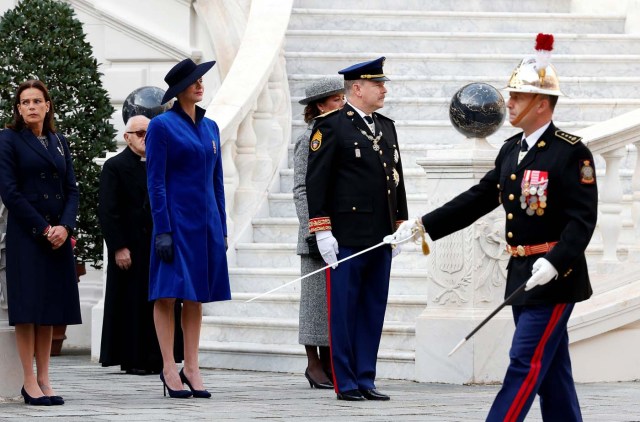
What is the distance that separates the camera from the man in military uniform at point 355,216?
27.7 ft

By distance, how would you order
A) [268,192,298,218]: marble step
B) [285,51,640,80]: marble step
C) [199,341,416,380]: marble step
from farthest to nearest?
[285,51,640,80]: marble step, [268,192,298,218]: marble step, [199,341,416,380]: marble step

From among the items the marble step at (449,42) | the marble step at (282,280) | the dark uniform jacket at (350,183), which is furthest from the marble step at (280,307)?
the marble step at (449,42)

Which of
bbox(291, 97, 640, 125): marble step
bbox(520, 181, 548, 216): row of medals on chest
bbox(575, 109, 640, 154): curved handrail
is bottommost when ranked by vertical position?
bbox(520, 181, 548, 216): row of medals on chest

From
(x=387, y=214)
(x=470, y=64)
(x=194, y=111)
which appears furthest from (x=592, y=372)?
(x=470, y=64)

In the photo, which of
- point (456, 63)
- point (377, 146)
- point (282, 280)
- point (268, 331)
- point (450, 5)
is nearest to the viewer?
point (377, 146)

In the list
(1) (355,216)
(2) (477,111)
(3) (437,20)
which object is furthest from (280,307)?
(3) (437,20)

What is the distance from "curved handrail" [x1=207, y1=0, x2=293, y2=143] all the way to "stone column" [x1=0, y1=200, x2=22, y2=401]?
2904mm

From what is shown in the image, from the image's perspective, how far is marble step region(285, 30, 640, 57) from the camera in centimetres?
1332

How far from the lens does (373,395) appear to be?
27.7 ft

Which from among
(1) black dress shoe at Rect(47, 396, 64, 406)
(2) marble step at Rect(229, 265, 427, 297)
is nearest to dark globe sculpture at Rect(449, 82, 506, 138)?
(2) marble step at Rect(229, 265, 427, 297)

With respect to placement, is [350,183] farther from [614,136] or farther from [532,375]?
[532,375]

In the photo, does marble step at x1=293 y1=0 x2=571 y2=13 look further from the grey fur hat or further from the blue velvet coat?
the blue velvet coat

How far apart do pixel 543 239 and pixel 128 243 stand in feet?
14.6

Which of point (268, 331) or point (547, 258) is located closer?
point (547, 258)
